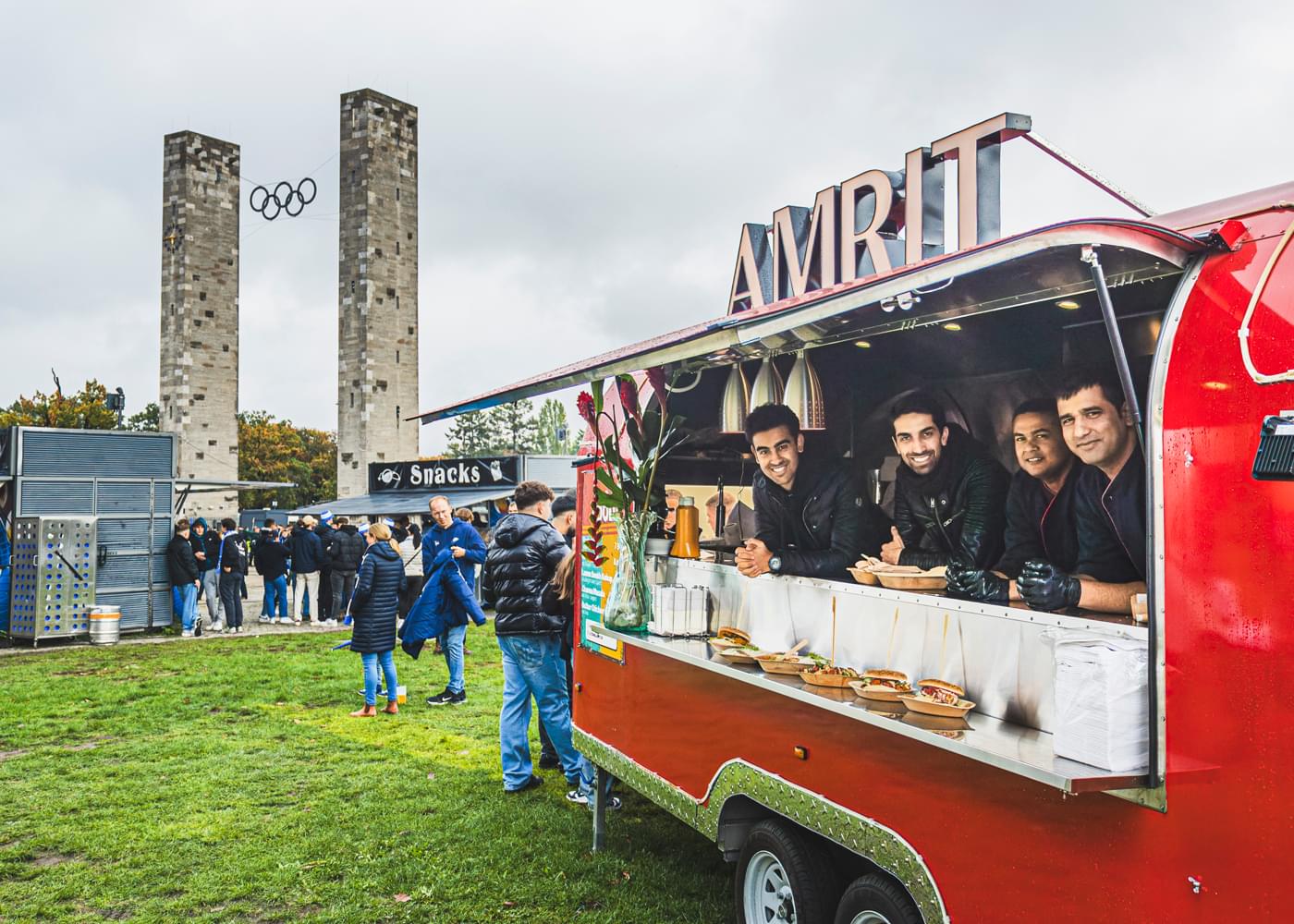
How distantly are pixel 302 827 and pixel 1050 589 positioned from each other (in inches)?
190

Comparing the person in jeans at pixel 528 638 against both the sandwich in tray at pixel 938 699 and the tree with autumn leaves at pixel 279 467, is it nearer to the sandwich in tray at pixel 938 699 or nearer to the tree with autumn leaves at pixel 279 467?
the sandwich in tray at pixel 938 699

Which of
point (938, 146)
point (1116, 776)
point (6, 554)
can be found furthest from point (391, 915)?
point (6, 554)

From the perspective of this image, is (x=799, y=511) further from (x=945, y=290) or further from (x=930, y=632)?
(x=945, y=290)

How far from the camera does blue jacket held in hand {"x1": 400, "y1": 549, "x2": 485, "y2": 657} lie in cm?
838

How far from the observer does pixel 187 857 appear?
17.6 feet

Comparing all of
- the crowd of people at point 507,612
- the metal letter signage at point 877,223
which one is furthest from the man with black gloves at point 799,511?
the metal letter signage at point 877,223

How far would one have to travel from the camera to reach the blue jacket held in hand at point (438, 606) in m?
8.38

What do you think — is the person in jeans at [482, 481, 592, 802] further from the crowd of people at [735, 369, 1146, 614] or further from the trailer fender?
the crowd of people at [735, 369, 1146, 614]

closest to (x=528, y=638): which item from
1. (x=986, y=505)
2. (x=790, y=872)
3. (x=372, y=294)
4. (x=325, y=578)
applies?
(x=790, y=872)

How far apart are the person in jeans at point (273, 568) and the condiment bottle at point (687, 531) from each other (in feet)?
39.2

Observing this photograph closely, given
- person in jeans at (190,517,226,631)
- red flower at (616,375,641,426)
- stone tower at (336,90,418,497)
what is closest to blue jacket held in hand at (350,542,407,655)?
red flower at (616,375,641,426)

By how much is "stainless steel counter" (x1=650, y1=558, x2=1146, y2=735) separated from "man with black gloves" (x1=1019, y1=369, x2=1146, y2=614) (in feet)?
0.23

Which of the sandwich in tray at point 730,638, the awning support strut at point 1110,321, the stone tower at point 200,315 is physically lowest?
the sandwich in tray at point 730,638

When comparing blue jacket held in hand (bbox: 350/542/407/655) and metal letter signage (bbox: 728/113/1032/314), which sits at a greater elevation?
metal letter signage (bbox: 728/113/1032/314)
